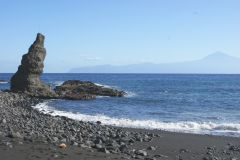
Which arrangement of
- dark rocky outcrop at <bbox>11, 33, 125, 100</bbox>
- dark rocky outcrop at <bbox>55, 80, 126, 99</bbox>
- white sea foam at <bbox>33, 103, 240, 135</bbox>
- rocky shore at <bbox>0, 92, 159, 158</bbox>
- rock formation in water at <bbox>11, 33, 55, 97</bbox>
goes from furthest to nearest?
dark rocky outcrop at <bbox>55, 80, 126, 99</bbox>, rock formation in water at <bbox>11, 33, 55, 97</bbox>, dark rocky outcrop at <bbox>11, 33, 125, 100</bbox>, white sea foam at <bbox>33, 103, 240, 135</bbox>, rocky shore at <bbox>0, 92, 159, 158</bbox>

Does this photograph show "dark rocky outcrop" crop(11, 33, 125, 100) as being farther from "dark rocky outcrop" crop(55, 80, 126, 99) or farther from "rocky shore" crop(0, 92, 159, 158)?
"rocky shore" crop(0, 92, 159, 158)

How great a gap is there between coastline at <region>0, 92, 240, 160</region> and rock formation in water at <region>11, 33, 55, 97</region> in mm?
37857

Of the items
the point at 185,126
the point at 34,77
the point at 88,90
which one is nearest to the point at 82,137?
the point at 185,126

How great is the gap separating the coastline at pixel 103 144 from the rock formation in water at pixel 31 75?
37857mm

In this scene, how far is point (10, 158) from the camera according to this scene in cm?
1438

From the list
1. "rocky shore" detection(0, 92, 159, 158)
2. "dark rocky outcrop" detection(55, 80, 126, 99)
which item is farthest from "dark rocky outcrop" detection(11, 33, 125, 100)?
"rocky shore" detection(0, 92, 159, 158)

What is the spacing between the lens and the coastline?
51.3ft

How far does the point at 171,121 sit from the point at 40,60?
34.2 meters

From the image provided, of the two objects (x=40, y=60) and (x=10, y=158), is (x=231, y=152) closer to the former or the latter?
(x=10, y=158)

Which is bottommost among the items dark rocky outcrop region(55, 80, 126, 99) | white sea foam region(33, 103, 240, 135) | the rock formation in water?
white sea foam region(33, 103, 240, 135)

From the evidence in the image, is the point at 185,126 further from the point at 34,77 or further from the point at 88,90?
the point at 88,90

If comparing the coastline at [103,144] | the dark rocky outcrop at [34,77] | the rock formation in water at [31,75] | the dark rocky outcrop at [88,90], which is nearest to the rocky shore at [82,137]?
the coastline at [103,144]

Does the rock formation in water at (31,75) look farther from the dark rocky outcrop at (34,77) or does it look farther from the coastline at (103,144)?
the coastline at (103,144)

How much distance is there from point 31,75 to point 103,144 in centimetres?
4619
